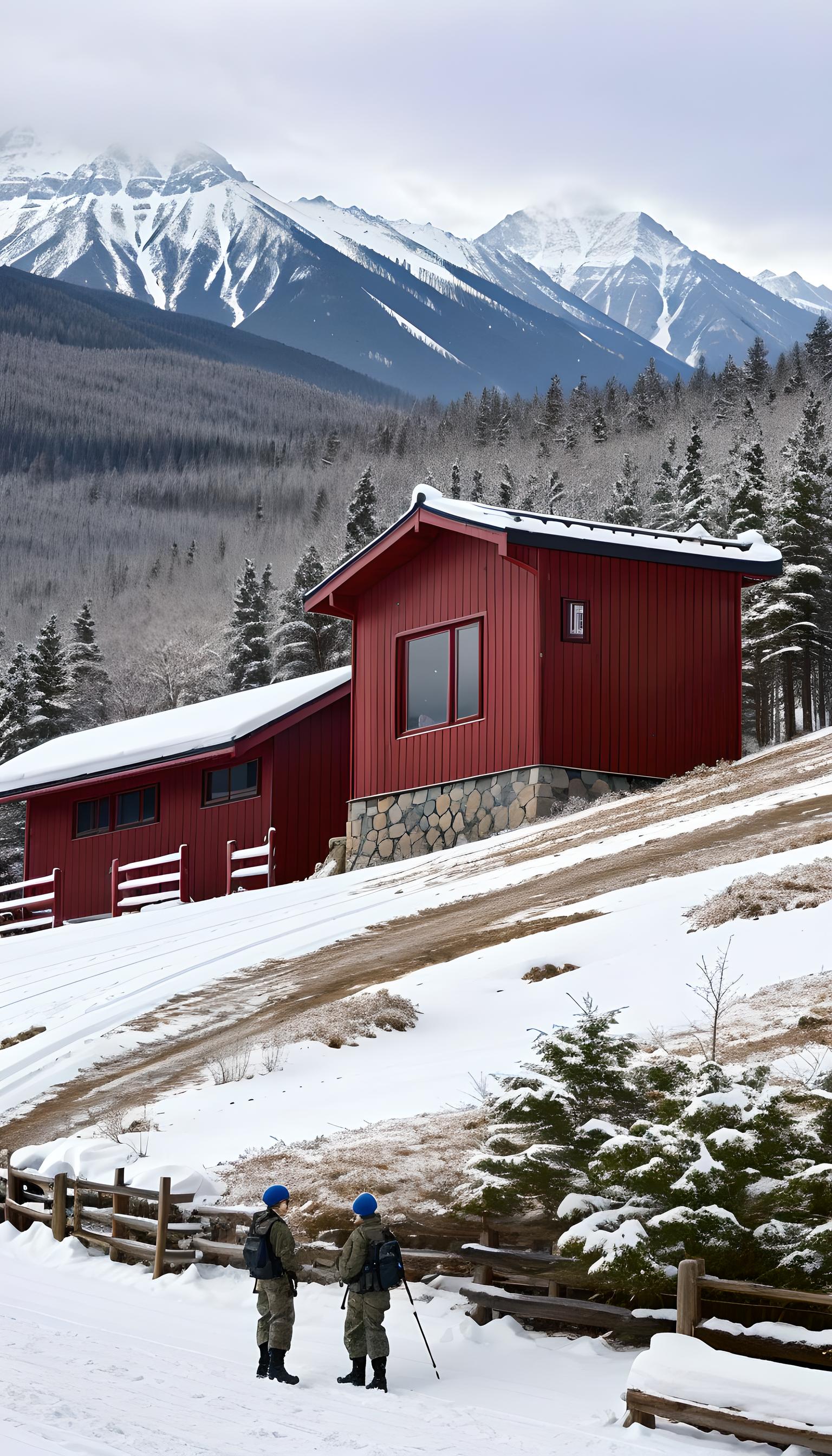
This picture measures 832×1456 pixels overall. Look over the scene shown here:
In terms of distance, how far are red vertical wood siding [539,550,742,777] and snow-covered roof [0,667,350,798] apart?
630 centimetres

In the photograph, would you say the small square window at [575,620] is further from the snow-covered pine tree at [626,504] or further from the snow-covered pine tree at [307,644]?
the snow-covered pine tree at [307,644]

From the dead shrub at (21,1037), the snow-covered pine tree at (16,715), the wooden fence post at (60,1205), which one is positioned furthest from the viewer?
the snow-covered pine tree at (16,715)

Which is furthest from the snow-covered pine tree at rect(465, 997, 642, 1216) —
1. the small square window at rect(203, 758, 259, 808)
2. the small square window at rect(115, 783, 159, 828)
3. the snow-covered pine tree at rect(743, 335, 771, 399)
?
the snow-covered pine tree at rect(743, 335, 771, 399)

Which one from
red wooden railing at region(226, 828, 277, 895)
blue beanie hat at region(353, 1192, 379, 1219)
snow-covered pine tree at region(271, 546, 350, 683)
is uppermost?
snow-covered pine tree at region(271, 546, 350, 683)

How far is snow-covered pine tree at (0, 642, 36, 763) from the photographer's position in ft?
192

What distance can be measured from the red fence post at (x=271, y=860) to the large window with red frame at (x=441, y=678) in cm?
285

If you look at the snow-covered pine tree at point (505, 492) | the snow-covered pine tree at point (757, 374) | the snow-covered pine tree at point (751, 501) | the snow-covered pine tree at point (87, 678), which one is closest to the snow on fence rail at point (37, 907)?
the snow-covered pine tree at point (751, 501)

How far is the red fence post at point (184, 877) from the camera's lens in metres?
26.1

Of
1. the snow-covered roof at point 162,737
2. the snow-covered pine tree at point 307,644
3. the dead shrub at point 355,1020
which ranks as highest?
the snow-covered pine tree at point 307,644

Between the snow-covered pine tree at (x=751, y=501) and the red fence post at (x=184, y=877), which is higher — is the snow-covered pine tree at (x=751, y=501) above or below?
above

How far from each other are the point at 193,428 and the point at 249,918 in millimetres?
156633

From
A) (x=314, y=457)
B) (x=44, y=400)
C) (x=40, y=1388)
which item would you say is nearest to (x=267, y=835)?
(x=40, y=1388)

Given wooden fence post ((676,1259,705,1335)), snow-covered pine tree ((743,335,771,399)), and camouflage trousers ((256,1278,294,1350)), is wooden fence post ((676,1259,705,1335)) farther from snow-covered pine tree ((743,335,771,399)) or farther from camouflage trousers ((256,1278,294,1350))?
snow-covered pine tree ((743,335,771,399))

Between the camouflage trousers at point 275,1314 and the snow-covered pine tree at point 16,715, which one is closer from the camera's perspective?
the camouflage trousers at point 275,1314
